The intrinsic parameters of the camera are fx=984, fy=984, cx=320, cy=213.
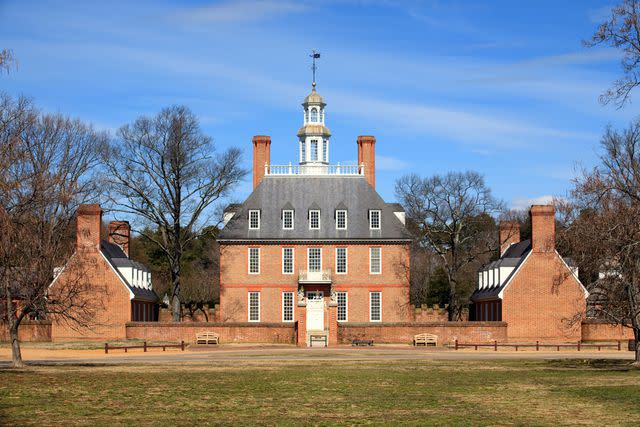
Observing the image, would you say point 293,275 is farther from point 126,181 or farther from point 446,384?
point 446,384

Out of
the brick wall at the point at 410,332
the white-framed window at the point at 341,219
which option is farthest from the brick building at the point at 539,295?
the white-framed window at the point at 341,219

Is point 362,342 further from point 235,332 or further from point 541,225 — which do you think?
point 541,225

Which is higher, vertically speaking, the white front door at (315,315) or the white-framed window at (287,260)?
the white-framed window at (287,260)

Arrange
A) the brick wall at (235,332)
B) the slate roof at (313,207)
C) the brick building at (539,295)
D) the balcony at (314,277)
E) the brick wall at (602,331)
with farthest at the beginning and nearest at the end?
the slate roof at (313,207), the balcony at (314,277), the brick building at (539,295), the brick wall at (602,331), the brick wall at (235,332)

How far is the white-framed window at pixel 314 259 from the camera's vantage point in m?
60.9

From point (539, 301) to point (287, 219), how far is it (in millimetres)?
16613

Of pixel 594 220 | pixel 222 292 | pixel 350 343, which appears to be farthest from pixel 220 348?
pixel 594 220

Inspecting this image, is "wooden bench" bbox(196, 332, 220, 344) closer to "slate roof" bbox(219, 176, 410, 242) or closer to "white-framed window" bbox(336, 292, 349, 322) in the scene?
"slate roof" bbox(219, 176, 410, 242)

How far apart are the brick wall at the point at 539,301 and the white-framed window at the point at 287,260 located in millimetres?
13581

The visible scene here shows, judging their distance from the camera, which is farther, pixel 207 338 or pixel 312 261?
pixel 312 261

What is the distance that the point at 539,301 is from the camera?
54.8 m

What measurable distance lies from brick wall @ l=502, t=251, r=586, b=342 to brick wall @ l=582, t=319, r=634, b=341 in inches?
21.9

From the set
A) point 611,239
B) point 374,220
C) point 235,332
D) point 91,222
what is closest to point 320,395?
point 611,239

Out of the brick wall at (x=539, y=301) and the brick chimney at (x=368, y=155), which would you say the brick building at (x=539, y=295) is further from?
the brick chimney at (x=368, y=155)
